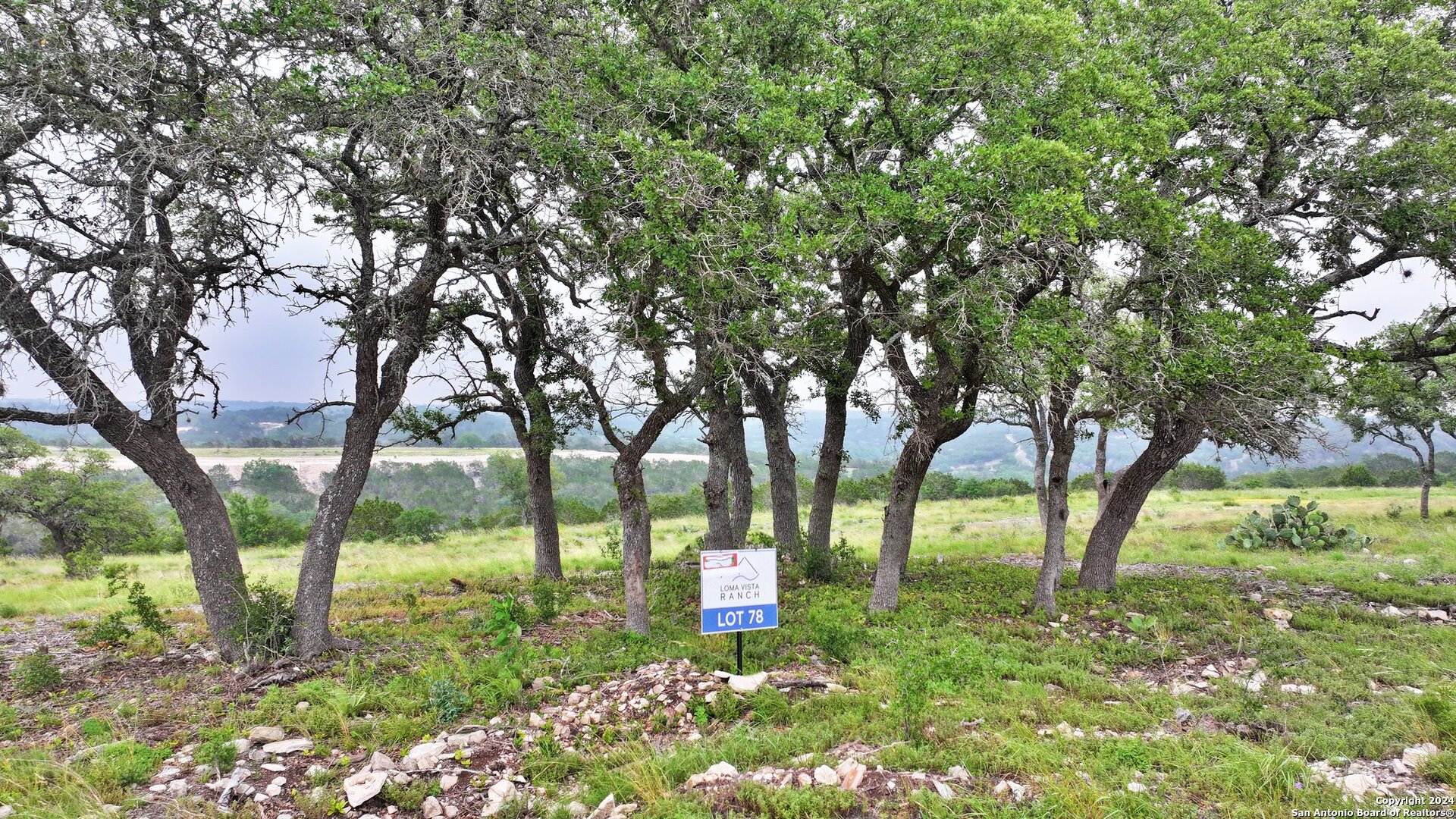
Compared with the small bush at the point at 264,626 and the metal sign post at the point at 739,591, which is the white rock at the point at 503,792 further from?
the small bush at the point at 264,626

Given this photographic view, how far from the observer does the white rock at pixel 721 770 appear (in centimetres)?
487

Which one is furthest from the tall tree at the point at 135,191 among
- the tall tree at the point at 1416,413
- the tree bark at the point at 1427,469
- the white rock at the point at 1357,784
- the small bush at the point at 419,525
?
the tree bark at the point at 1427,469

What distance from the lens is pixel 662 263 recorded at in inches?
320

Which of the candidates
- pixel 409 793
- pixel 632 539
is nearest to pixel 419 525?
pixel 632 539

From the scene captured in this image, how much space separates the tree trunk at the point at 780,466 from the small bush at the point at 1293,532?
1384 centimetres

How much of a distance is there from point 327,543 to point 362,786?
4627 millimetres

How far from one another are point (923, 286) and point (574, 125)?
6097 mm

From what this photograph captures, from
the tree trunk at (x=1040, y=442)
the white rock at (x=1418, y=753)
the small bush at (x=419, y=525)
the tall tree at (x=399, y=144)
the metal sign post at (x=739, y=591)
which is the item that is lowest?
the small bush at (x=419, y=525)

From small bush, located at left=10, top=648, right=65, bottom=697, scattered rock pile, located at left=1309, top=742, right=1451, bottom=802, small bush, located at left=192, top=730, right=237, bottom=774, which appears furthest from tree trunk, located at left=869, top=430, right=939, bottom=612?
small bush, located at left=10, top=648, right=65, bottom=697

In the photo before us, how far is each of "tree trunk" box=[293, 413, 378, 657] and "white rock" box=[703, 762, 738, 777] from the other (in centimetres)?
585

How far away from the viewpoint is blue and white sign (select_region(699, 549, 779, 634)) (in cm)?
700

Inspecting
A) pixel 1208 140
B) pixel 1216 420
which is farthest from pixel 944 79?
pixel 1216 420

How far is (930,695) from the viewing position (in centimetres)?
610

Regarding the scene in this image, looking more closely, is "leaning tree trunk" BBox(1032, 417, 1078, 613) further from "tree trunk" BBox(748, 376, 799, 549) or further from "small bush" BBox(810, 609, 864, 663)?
"tree trunk" BBox(748, 376, 799, 549)
